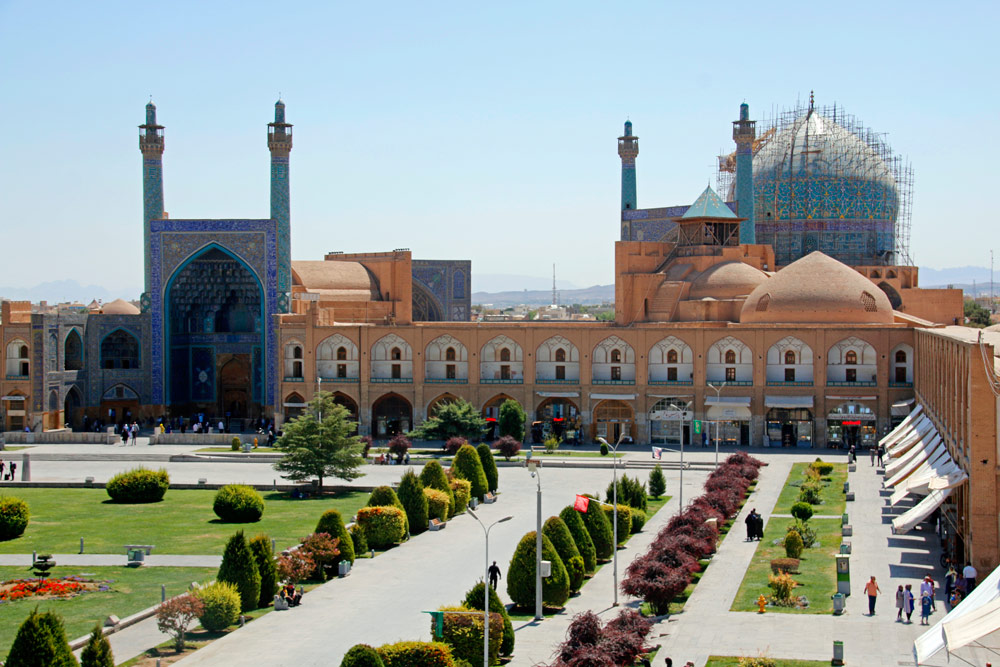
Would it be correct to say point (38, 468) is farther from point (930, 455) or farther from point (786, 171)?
point (786, 171)

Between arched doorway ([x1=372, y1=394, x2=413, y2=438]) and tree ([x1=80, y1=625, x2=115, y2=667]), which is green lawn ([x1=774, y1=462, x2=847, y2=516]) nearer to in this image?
arched doorway ([x1=372, y1=394, x2=413, y2=438])

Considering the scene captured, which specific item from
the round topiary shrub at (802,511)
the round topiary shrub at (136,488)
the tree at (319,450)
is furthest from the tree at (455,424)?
the round topiary shrub at (802,511)

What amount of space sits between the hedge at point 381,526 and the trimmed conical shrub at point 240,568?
6453mm

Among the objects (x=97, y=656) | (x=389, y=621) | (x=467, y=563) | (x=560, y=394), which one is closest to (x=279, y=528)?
(x=467, y=563)

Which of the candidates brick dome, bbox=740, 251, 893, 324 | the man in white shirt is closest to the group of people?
the man in white shirt

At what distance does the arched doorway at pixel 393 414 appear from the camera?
53.9 metres

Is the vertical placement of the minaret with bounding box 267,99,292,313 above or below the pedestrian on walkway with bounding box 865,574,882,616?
above

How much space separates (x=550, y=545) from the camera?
2356 centimetres

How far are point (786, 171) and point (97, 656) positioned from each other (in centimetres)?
5298

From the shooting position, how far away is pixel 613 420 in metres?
51.5

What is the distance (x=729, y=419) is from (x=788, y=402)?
7.65 feet

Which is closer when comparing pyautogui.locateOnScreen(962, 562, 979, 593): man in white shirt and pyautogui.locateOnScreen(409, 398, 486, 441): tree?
pyautogui.locateOnScreen(962, 562, 979, 593): man in white shirt

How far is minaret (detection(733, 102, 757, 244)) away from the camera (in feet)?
A: 208

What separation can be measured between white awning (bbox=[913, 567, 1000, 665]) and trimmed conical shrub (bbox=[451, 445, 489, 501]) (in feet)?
64.7
